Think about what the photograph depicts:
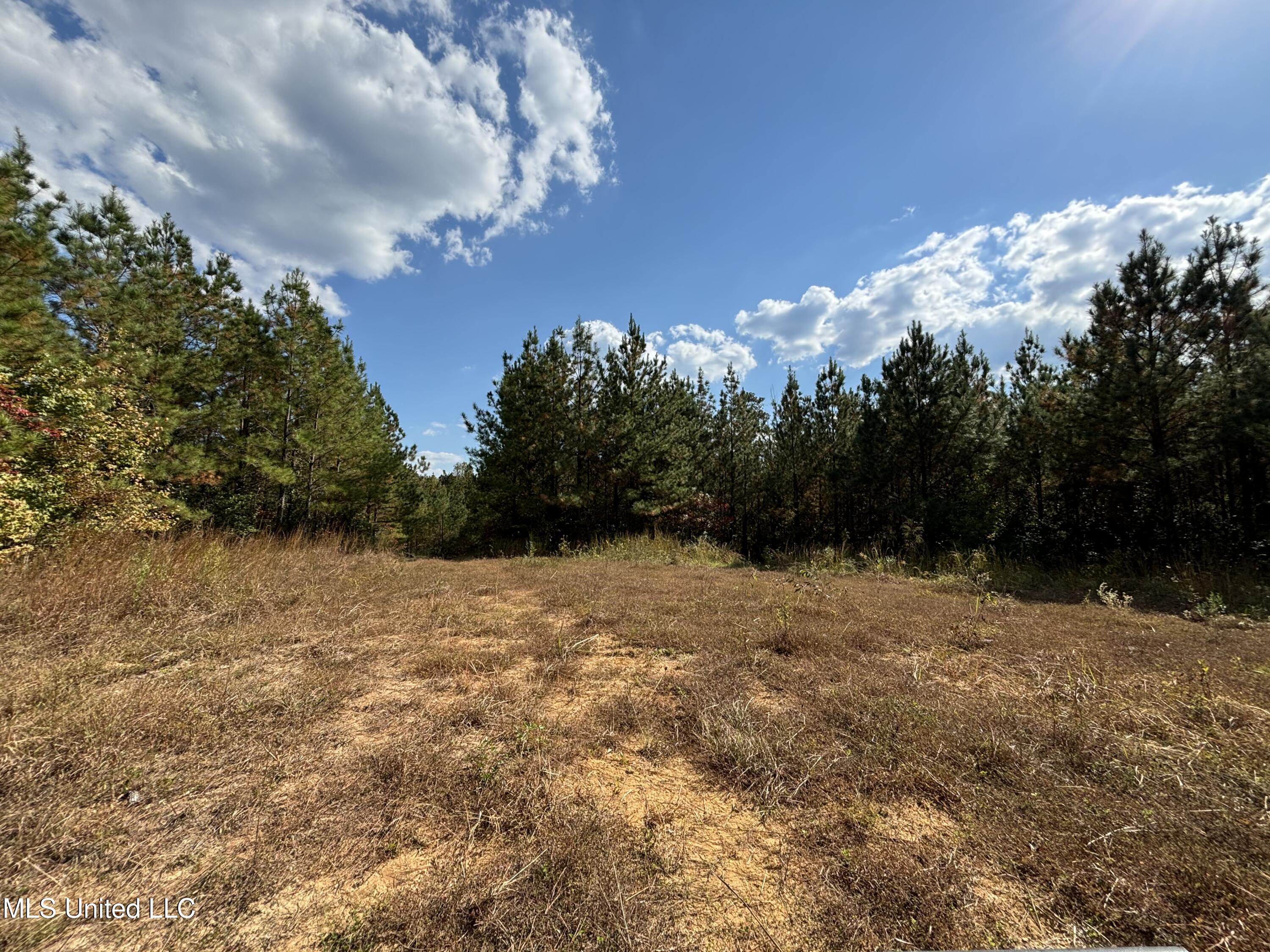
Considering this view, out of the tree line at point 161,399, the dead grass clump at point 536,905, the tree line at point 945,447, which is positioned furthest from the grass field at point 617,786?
the tree line at point 945,447

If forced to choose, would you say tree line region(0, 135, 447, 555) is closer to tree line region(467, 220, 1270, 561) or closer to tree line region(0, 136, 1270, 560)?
tree line region(0, 136, 1270, 560)

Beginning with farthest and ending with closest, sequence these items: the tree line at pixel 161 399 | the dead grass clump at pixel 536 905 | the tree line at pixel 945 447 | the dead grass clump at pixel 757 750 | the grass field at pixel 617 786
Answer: the tree line at pixel 945 447, the tree line at pixel 161 399, the dead grass clump at pixel 757 750, the grass field at pixel 617 786, the dead grass clump at pixel 536 905

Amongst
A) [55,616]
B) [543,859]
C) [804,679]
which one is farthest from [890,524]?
[55,616]

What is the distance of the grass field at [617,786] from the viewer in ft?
4.90

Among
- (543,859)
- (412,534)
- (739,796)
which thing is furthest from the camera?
(412,534)

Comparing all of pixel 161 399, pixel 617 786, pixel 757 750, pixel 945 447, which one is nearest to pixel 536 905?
pixel 617 786

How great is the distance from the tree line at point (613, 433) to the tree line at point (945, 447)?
65 mm

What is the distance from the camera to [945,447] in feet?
47.6

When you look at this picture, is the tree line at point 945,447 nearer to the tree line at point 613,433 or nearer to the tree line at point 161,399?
the tree line at point 613,433

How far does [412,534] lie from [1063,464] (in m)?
23.7

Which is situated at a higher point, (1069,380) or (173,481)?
(1069,380)

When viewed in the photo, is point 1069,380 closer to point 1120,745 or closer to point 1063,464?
Answer: point 1063,464

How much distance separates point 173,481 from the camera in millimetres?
10547

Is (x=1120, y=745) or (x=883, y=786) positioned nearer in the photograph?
(x=883, y=786)
